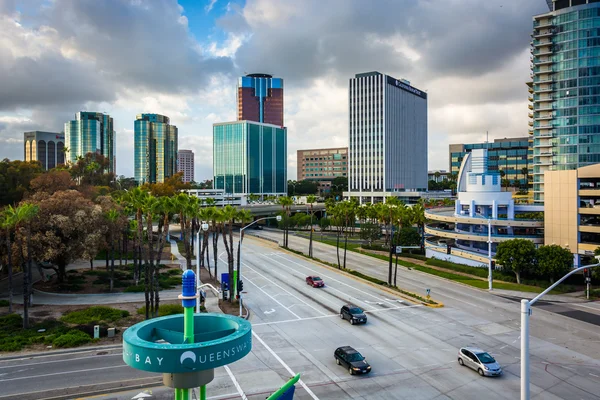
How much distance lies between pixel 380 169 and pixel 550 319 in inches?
5851

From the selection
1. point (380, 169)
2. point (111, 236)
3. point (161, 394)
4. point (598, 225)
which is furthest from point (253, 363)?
point (380, 169)

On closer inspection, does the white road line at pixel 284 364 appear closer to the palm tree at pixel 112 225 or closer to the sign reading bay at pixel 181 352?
the sign reading bay at pixel 181 352

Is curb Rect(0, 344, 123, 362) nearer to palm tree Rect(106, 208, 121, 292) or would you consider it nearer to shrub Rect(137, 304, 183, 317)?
shrub Rect(137, 304, 183, 317)

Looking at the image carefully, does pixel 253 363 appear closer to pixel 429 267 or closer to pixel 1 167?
pixel 429 267

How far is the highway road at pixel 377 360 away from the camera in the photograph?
2377 centimetres

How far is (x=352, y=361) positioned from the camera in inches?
1037

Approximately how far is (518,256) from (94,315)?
51221 millimetres

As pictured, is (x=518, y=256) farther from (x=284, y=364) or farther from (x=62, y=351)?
(x=62, y=351)

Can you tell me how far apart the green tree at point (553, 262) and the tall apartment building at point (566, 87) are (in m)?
69.6

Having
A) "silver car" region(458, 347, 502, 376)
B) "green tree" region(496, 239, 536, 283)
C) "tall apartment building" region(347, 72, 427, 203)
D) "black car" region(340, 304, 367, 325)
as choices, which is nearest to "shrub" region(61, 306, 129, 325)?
"black car" region(340, 304, 367, 325)

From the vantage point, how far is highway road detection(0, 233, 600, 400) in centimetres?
2377

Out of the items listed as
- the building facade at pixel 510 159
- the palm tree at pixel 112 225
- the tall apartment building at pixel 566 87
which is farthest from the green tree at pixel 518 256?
the building facade at pixel 510 159

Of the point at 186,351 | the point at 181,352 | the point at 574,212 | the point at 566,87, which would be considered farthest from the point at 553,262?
the point at 566,87

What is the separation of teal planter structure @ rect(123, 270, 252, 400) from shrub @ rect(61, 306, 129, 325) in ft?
93.3
